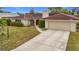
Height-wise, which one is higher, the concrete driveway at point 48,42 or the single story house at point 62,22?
the single story house at point 62,22

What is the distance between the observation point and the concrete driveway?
2.57 meters

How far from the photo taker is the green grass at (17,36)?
257 centimetres

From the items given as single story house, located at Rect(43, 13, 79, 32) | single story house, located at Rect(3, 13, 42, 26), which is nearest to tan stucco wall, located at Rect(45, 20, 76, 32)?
single story house, located at Rect(43, 13, 79, 32)

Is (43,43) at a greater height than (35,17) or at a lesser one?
lesser

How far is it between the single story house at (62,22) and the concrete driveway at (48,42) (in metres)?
0.05

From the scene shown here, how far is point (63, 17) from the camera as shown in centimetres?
260

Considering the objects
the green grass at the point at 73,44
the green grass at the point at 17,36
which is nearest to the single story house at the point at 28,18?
the green grass at the point at 17,36

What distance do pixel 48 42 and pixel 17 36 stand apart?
11.4 inches

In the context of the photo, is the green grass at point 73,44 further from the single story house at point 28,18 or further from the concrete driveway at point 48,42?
the single story house at point 28,18

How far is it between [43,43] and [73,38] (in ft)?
0.91

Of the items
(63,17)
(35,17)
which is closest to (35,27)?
(35,17)

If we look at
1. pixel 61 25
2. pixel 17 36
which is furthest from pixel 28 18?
pixel 61 25

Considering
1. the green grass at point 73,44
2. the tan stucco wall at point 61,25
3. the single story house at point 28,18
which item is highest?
the single story house at point 28,18
